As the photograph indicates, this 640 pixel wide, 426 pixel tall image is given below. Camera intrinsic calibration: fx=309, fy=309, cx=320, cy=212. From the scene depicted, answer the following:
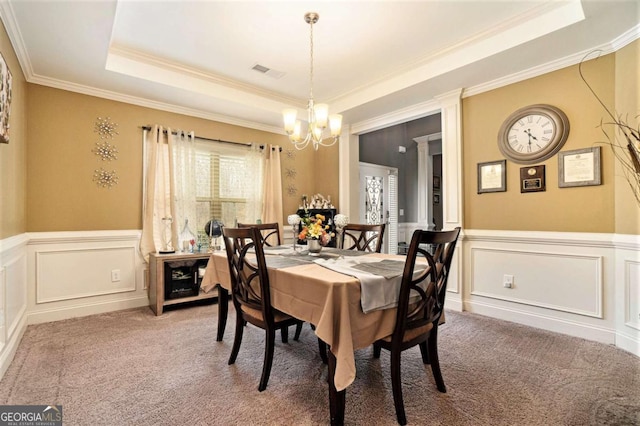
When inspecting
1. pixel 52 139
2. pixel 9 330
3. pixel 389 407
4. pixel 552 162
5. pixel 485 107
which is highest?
pixel 485 107

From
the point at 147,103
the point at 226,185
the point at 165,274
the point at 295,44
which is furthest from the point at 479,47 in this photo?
the point at 165,274

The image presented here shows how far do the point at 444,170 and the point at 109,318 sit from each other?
13.3 ft

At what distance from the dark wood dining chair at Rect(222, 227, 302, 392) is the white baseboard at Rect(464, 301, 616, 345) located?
90.5 inches

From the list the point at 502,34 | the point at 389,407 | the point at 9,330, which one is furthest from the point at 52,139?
the point at 502,34

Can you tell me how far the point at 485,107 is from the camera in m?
3.36

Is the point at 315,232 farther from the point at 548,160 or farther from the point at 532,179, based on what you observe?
the point at 548,160

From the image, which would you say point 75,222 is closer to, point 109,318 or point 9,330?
point 109,318

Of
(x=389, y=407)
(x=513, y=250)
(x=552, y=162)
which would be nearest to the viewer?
(x=389, y=407)

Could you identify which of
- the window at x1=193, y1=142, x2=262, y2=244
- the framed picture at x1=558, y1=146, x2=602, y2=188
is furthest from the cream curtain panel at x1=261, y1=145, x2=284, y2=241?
the framed picture at x1=558, y1=146, x2=602, y2=188

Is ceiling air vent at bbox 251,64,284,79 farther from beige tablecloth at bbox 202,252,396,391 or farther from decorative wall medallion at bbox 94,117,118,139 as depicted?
beige tablecloth at bbox 202,252,396,391

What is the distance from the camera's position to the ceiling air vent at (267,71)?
344cm

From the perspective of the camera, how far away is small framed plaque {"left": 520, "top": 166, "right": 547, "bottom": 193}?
2955 mm

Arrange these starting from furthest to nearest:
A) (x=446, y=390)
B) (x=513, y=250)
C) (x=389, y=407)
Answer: (x=513, y=250) → (x=446, y=390) → (x=389, y=407)

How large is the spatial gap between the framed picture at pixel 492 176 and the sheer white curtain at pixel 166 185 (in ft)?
11.4
